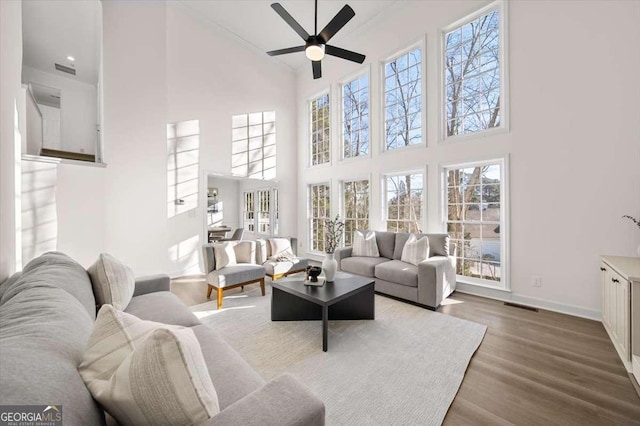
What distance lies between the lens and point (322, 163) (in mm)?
6281

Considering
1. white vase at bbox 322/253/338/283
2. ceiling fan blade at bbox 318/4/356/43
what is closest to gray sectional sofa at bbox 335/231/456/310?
white vase at bbox 322/253/338/283

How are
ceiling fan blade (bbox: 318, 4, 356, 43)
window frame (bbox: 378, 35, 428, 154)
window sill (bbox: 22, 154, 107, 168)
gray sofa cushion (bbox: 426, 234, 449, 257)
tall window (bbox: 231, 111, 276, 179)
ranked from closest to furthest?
ceiling fan blade (bbox: 318, 4, 356, 43) → window sill (bbox: 22, 154, 107, 168) → gray sofa cushion (bbox: 426, 234, 449, 257) → window frame (bbox: 378, 35, 428, 154) → tall window (bbox: 231, 111, 276, 179)

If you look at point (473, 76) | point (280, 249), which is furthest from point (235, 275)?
point (473, 76)

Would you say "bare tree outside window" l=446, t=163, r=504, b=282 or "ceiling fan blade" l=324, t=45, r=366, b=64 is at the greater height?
"ceiling fan blade" l=324, t=45, r=366, b=64

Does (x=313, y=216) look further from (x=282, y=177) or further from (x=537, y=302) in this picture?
(x=537, y=302)

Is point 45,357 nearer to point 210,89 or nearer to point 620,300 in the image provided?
point 620,300

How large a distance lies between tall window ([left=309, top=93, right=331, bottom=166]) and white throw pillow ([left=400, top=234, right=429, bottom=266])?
3076mm

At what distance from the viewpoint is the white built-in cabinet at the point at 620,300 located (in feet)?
6.40

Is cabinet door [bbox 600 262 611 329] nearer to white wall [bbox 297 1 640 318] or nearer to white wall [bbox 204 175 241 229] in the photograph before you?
white wall [bbox 297 1 640 318]

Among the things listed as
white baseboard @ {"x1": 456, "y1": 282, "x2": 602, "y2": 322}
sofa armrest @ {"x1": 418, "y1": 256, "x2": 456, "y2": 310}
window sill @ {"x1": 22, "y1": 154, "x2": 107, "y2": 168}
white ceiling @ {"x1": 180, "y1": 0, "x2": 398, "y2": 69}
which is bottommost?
white baseboard @ {"x1": 456, "y1": 282, "x2": 602, "y2": 322}

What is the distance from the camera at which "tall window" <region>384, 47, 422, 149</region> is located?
178 inches

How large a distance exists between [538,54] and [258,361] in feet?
15.8

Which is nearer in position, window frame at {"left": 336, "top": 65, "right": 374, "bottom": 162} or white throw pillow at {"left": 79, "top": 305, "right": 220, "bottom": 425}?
white throw pillow at {"left": 79, "top": 305, "right": 220, "bottom": 425}

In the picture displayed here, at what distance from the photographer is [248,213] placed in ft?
24.1
